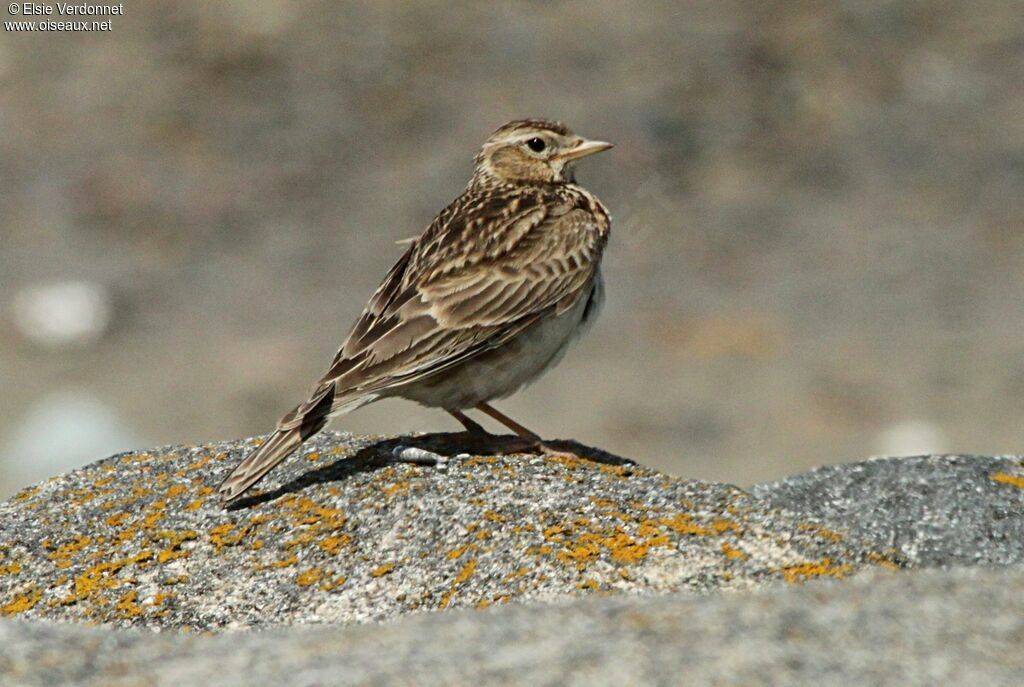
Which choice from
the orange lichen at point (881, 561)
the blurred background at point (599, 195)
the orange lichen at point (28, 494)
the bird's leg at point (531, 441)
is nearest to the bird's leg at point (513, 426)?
the bird's leg at point (531, 441)

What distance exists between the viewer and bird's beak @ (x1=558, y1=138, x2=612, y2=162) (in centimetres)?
982

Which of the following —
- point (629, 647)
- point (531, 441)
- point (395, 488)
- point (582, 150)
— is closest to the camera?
point (629, 647)

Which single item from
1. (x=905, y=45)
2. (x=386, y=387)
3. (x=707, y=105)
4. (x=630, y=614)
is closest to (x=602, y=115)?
(x=707, y=105)

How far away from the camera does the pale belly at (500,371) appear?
27.1ft

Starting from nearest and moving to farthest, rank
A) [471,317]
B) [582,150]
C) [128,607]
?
[128,607]
[471,317]
[582,150]

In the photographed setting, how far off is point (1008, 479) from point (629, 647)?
13.1ft

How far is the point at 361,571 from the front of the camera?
676 centimetres

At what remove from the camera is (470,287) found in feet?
27.7

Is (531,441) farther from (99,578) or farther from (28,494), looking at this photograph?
(28,494)

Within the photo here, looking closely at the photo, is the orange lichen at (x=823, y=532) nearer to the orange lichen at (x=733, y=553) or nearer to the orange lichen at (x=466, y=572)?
the orange lichen at (x=733, y=553)

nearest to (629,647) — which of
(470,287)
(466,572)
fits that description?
(466,572)

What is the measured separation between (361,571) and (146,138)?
54.9ft

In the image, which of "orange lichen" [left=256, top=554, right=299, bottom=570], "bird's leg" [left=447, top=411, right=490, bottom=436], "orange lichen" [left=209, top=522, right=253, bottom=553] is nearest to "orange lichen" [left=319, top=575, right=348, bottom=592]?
"orange lichen" [left=256, top=554, right=299, bottom=570]

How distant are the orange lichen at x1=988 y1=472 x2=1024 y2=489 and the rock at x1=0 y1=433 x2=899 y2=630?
1.37m
